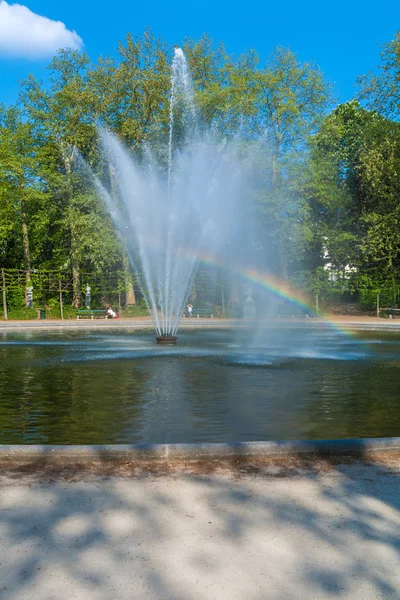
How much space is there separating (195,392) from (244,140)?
109ft

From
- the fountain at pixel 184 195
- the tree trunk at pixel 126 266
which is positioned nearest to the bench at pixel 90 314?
the fountain at pixel 184 195

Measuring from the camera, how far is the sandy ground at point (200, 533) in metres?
3.41

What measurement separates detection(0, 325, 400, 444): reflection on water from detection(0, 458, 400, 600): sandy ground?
2411mm

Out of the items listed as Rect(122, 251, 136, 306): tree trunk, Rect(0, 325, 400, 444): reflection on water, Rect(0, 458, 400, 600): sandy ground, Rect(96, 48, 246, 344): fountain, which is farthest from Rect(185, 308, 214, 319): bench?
Rect(0, 458, 400, 600): sandy ground

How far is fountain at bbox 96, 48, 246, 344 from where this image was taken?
3525cm

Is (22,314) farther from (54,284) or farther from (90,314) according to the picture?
(54,284)

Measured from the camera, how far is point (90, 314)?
130 ft

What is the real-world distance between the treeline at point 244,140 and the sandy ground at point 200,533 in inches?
1423

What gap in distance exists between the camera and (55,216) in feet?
160

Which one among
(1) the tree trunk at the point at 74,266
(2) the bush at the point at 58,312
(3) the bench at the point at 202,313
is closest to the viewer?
(3) the bench at the point at 202,313

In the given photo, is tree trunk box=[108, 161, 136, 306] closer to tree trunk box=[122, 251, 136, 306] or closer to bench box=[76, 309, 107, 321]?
tree trunk box=[122, 251, 136, 306]

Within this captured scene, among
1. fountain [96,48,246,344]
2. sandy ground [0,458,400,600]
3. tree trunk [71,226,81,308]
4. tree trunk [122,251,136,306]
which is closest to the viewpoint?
sandy ground [0,458,400,600]

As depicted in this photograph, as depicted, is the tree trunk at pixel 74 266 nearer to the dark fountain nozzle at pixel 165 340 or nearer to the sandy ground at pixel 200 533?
the dark fountain nozzle at pixel 165 340

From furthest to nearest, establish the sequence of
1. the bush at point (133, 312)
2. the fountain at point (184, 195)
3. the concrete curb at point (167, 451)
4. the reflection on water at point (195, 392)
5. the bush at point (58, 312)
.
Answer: the bush at point (133, 312) < the bush at point (58, 312) < the fountain at point (184, 195) < the reflection on water at point (195, 392) < the concrete curb at point (167, 451)
